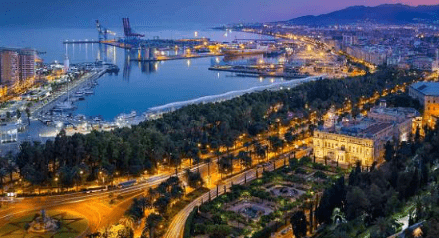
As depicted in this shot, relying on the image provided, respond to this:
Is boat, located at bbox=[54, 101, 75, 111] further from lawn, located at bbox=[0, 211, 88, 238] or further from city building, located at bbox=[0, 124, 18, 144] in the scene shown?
lawn, located at bbox=[0, 211, 88, 238]

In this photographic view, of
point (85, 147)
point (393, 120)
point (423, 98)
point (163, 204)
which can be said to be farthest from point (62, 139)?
point (423, 98)

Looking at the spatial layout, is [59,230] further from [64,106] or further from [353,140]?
[64,106]

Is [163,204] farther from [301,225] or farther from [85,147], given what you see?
[85,147]

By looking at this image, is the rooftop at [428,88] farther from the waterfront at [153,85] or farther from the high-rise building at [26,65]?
the high-rise building at [26,65]

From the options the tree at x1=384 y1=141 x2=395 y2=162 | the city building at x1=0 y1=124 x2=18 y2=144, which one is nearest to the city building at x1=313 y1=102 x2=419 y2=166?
the tree at x1=384 y1=141 x2=395 y2=162

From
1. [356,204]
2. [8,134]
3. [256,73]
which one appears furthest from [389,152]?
[256,73]

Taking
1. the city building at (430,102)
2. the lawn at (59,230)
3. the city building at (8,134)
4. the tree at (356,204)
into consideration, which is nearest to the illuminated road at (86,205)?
the lawn at (59,230)

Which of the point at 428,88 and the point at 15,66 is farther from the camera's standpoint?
the point at 15,66
